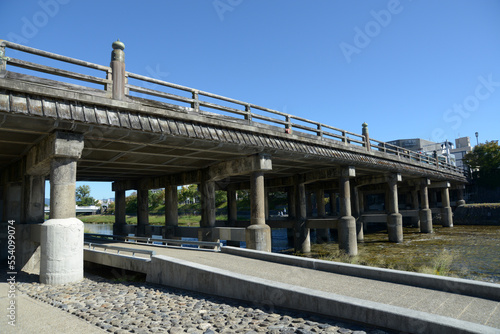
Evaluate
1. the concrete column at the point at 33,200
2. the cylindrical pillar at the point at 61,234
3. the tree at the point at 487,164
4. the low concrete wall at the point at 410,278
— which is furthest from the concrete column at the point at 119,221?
the tree at the point at 487,164

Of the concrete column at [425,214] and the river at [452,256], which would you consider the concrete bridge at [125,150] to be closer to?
the river at [452,256]

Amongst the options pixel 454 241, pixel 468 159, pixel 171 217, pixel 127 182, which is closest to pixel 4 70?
pixel 171 217

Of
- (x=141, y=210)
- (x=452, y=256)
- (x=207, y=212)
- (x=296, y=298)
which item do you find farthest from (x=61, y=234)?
(x=452, y=256)

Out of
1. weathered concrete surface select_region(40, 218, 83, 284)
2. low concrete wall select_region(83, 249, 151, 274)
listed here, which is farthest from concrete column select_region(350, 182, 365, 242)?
weathered concrete surface select_region(40, 218, 83, 284)

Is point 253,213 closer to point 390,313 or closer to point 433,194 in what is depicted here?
point 390,313

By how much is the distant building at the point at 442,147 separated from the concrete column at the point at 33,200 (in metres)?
80.0

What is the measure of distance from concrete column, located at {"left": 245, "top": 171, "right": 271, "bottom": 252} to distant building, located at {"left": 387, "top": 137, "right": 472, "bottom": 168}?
73.3 meters

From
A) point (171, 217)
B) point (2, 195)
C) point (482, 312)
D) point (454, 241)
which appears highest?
point (2, 195)

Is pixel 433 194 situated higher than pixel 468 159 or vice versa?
pixel 468 159

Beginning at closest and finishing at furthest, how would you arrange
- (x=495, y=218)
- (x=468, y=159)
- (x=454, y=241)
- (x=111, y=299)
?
(x=111, y=299), (x=454, y=241), (x=495, y=218), (x=468, y=159)

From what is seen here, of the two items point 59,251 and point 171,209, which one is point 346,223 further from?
point 59,251

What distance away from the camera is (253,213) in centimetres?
1480

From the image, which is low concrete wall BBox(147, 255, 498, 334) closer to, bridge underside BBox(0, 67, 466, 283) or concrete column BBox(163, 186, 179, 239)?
bridge underside BBox(0, 67, 466, 283)

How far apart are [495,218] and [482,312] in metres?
→ 44.4
